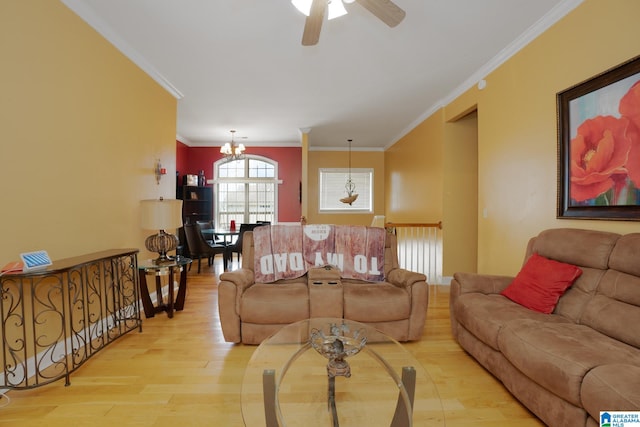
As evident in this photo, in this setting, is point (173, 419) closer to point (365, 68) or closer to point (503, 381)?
point (503, 381)

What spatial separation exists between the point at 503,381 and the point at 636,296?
90cm

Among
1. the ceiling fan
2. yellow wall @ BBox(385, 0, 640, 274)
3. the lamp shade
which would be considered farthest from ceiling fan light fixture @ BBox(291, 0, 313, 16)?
the lamp shade

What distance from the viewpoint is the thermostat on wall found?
183 cm

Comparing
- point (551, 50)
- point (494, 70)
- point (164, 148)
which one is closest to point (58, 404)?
point (164, 148)

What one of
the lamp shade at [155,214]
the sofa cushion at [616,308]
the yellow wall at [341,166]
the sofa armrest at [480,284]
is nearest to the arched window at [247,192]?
the yellow wall at [341,166]

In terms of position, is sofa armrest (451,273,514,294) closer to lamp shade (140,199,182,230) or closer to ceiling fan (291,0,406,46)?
ceiling fan (291,0,406,46)

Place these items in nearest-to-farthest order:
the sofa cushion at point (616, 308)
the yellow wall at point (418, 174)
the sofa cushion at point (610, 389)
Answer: the sofa cushion at point (610, 389) < the sofa cushion at point (616, 308) < the yellow wall at point (418, 174)

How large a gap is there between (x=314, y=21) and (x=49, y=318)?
2.91 metres

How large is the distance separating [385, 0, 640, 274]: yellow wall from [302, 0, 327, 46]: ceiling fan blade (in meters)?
2.05

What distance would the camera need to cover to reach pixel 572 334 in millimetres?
1702

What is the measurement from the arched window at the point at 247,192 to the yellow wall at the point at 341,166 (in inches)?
41.4

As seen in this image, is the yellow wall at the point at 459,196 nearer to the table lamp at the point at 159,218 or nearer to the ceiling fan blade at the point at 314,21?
the ceiling fan blade at the point at 314,21

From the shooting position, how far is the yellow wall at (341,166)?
26.9 ft

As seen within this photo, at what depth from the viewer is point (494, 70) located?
11.1 ft
